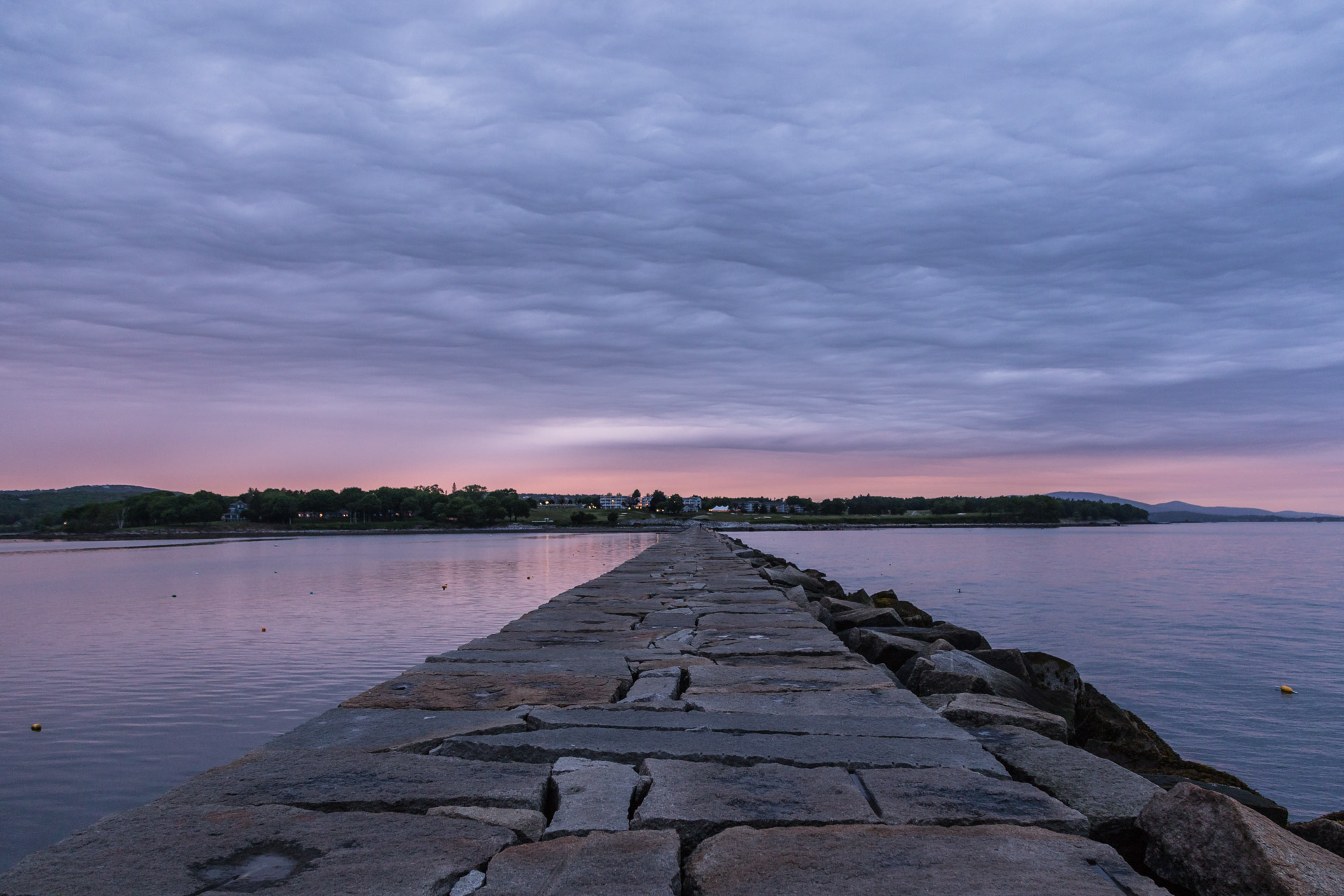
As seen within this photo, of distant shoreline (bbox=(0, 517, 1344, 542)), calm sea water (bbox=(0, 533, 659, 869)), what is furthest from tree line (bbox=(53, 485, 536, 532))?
calm sea water (bbox=(0, 533, 659, 869))

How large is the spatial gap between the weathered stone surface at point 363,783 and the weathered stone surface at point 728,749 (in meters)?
0.14

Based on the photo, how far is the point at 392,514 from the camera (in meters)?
136

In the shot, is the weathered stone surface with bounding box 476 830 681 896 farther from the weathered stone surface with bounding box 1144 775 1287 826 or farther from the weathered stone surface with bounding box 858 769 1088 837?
the weathered stone surface with bounding box 1144 775 1287 826

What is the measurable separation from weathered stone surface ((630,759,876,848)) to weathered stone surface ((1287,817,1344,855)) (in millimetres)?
2127

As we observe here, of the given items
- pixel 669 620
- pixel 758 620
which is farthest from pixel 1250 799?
pixel 669 620

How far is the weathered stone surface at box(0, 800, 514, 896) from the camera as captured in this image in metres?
1.87

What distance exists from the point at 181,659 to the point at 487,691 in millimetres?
8870

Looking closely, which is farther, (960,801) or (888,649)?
(888,649)

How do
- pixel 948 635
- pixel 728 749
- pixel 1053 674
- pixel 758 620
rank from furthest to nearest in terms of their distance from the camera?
pixel 948 635 → pixel 1053 674 → pixel 758 620 → pixel 728 749

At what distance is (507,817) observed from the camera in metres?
2.29

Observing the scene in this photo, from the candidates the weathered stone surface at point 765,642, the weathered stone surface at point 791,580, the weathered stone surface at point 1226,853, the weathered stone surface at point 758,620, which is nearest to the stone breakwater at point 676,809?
A: the weathered stone surface at point 1226,853

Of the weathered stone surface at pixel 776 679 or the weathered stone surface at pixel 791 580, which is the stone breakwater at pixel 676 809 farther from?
the weathered stone surface at pixel 791 580

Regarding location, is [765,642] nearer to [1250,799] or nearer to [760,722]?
[760,722]

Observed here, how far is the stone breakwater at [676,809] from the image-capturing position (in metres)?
1.93
